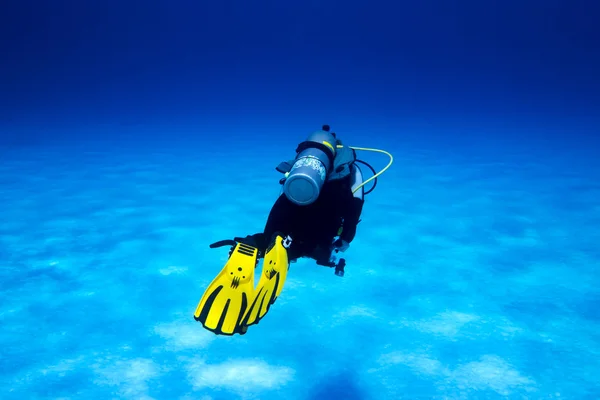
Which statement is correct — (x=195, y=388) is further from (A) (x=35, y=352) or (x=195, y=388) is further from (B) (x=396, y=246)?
(B) (x=396, y=246)

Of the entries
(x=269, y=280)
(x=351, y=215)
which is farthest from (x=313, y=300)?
(x=269, y=280)

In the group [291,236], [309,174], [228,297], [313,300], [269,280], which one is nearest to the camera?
[228,297]

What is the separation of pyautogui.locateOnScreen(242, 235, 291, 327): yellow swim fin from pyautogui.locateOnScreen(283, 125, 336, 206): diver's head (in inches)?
12.5

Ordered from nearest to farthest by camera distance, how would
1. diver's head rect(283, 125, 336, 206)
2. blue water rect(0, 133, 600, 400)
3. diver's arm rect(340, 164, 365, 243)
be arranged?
diver's head rect(283, 125, 336, 206) → diver's arm rect(340, 164, 365, 243) → blue water rect(0, 133, 600, 400)

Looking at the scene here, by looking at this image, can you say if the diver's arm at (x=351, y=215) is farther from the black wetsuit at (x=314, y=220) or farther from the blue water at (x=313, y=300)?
the blue water at (x=313, y=300)

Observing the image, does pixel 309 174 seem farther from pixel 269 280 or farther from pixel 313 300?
pixel 313 300

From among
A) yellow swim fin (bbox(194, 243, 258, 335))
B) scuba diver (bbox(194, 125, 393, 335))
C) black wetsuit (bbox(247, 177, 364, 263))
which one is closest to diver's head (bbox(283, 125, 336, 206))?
scuba diver (bbox(194, 125, 393, 335))

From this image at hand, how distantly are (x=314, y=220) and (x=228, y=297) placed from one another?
93 centimetres

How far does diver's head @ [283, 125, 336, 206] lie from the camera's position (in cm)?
281

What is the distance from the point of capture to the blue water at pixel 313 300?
11.0 feet

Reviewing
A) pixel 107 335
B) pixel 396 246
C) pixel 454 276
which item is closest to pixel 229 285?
pixel 107 335

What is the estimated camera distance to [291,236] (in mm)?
3035

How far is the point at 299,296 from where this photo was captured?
4.54 meters

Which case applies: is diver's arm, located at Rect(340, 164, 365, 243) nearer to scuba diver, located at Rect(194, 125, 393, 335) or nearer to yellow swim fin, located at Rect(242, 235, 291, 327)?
scuba diver, located at Rect(194, 125, 393, 335)
